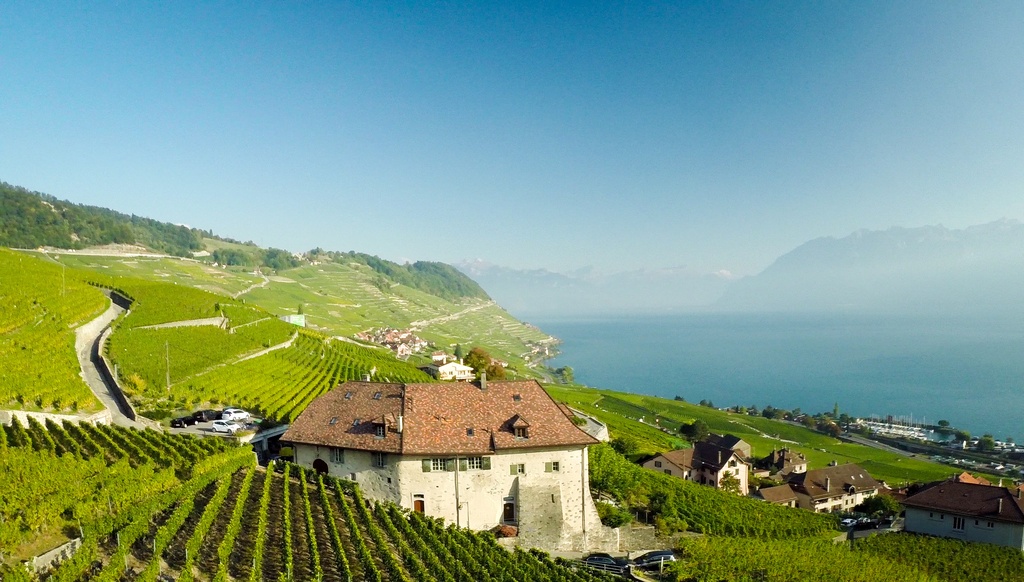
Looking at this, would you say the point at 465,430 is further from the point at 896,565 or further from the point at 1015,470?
the point at 1015,470

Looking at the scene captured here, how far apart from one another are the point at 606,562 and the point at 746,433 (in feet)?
306

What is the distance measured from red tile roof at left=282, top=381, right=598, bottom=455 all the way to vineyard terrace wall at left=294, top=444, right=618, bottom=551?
652mm

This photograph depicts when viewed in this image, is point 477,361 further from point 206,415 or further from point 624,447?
point 206,415

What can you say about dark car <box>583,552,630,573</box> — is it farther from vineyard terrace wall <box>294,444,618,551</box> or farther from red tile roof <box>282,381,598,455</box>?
red tile roof <box>282,381,598,455</box>

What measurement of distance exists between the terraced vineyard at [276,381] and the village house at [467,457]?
10832 mm

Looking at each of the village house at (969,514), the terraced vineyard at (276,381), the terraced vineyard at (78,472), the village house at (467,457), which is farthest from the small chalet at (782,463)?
A: the terraced vineyard at (78,472)

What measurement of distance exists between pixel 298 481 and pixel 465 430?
9.53 metres

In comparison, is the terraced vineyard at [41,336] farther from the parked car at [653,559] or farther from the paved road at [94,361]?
the parked car at [653,559]

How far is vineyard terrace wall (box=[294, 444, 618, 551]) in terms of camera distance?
1190 inches

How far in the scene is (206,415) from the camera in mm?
38594

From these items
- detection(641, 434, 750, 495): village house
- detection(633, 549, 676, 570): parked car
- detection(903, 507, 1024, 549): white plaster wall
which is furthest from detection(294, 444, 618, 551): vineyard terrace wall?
detection(641, 434, 750, 495): village house

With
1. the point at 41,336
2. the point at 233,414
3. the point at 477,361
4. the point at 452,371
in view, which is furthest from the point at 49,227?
the point at 233,414

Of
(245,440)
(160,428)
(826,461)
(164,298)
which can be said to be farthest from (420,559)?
(826,461)

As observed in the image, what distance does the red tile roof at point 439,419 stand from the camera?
30.8 meters
